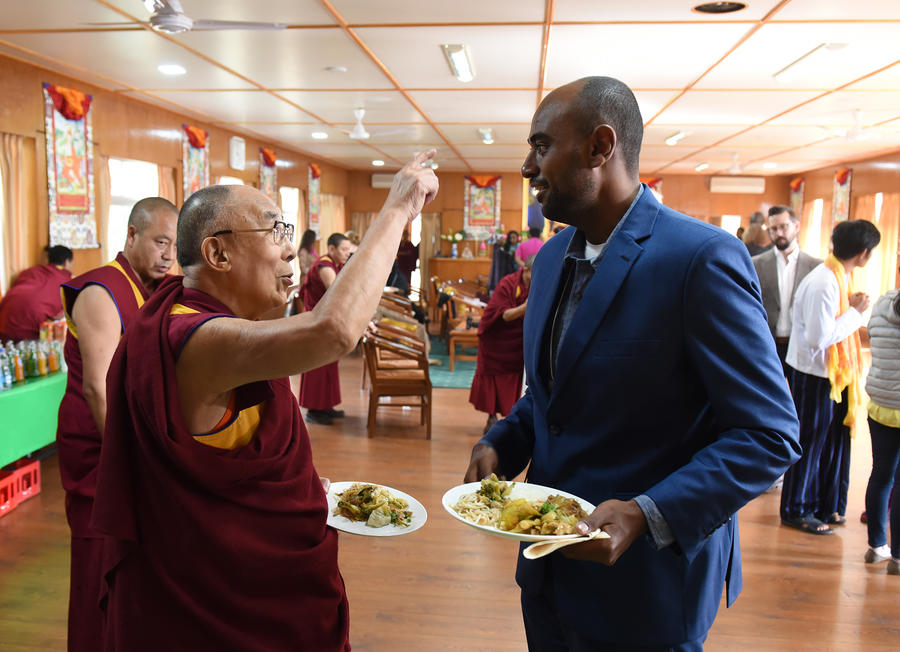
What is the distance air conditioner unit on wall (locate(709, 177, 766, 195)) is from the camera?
13.6 metres

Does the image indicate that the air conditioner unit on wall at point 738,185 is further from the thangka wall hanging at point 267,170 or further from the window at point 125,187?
the window at point 125,187

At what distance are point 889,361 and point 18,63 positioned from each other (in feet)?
19.7

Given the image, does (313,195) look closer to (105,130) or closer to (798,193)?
(105,130)

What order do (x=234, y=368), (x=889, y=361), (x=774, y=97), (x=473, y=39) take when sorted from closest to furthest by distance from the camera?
(x=234, y=368) < (x=889, y=361) < (x=473, y=39) < (x=774, y=97)

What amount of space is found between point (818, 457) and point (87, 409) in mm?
3596

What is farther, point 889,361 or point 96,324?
point 889,361

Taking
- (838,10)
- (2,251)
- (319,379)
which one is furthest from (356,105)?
(838,10)

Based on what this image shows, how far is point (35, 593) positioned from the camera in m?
2.97

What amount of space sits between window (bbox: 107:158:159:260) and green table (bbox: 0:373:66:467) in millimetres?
3052

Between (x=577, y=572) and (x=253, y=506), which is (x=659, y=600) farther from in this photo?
(x=253, y=506)

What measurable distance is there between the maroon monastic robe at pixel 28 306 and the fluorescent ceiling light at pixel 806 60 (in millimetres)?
5390

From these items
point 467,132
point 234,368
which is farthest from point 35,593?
point 467,132

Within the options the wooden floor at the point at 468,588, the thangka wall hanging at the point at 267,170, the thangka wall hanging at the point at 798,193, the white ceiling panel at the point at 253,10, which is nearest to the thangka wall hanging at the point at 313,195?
the thangka wall hanging at the point at 267,170

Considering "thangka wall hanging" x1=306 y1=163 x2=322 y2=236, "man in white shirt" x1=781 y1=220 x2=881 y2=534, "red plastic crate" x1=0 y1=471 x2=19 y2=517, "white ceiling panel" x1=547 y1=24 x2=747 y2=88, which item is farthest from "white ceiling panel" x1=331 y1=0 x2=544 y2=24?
"thangka wall hanging" x1=306 y1=163 x2=322 y2=236
